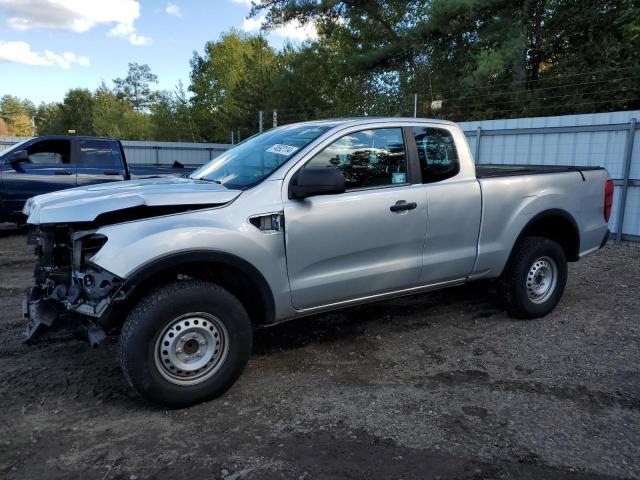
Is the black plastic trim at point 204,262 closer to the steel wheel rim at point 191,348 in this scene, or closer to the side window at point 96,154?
the steel wheel rim at point 191,348

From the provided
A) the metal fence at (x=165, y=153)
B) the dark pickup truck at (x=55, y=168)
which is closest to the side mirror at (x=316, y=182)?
the dark pickup truck at (x=55, y=168)

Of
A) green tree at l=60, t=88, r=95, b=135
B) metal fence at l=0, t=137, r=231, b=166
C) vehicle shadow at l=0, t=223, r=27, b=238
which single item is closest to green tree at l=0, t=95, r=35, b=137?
green tree at l=60, t=88, r=95, b=135

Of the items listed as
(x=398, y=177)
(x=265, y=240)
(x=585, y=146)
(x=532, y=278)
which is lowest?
(x=532, y=278)

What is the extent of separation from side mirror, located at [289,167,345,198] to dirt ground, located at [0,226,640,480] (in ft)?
4.55

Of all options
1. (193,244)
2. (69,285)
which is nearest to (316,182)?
(193,244)

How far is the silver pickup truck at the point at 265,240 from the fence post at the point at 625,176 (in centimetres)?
494

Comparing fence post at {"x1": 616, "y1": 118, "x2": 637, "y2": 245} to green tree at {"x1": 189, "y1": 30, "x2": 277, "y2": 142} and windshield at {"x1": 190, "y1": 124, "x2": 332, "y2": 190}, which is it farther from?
green tree at {"x1": 189, "y1": 30, "x2": 277, "y2": 142}

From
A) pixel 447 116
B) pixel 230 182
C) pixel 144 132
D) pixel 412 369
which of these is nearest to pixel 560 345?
pixel 412 369

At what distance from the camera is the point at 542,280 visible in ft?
17.0

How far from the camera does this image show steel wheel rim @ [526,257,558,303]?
5.05m

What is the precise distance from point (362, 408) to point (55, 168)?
28.1ft

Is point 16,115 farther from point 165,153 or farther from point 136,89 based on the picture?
point 165,153

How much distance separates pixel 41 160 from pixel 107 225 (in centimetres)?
777

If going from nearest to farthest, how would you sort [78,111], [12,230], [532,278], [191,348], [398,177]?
1. [191,348]
2. [398,177]
3. [532,278]
4. [12,230]
5. [78,111]
